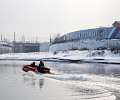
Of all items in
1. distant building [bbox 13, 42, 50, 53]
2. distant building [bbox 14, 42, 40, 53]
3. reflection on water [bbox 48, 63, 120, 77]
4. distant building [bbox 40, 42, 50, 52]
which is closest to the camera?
reflection on water [bbox 48, 63, 120, 77]

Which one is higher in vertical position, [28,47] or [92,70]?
[28,47]

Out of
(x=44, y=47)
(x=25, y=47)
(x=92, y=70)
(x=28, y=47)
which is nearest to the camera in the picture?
(x=92, y=70)

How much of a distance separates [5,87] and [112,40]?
50.7m

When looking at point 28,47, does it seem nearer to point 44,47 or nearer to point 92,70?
point 44,47

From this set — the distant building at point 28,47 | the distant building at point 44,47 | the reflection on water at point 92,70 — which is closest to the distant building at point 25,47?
the distant building at point 28,47

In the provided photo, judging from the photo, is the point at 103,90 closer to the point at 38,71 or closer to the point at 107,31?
the point at 38,71

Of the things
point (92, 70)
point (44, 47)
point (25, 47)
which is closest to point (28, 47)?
point (25, 47)

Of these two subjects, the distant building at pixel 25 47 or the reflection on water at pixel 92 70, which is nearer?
the reflection on water at pixel 92 70

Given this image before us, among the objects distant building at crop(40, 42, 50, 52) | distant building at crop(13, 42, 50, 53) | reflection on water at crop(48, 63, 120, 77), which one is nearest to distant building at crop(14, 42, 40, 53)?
distant building at crop(13, 42, 50, 53)

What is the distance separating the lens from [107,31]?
2511 inches

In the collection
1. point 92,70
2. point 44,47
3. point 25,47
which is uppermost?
point 25,47

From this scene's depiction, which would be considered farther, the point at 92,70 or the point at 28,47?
the point at 28,47

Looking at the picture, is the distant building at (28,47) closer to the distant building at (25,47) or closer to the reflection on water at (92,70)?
the distant building at (25,47)

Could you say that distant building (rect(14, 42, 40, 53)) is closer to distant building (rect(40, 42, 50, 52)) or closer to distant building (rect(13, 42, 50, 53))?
distant building (rect(13, 42, 50, 53))
